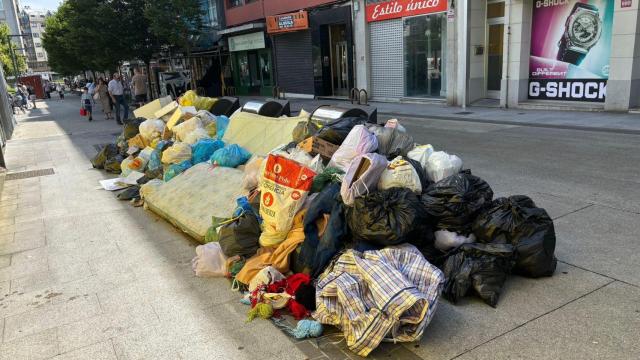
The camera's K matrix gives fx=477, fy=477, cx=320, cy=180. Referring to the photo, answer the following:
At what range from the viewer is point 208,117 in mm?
8883

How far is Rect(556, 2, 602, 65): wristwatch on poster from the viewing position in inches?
477

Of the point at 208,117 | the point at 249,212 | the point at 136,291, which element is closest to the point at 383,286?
the point at 249,212

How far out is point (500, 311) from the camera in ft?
10.8

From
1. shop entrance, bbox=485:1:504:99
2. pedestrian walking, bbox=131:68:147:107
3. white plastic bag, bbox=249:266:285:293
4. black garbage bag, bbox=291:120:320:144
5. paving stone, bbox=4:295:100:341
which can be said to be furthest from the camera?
pedestrian walking, bbox=131:68:147:107

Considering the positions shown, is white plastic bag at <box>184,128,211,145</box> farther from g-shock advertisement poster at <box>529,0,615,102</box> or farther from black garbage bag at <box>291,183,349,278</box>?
g-shock advertisement poster at <box>529,0,615,102</box>

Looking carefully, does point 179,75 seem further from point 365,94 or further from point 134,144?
point 134,144

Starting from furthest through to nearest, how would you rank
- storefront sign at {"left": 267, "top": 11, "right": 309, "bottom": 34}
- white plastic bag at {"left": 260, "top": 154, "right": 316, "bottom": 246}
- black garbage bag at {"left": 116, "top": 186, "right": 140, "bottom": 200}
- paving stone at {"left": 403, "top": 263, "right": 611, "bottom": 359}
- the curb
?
1. storefront sign at {"left": 267, "top": 11, "right": 309, "bottom": 34}
2. the curb
3. black garbage bag at {"left": 116, "top": 186, "right": 140, "bottom": 200}
4. white plastic bag at {"left": 260, "top": 154, "right": 316, "bottom": 246}
5. paving stone at {"left": 403, "top": 263, "right": 611, "bottom": 359}

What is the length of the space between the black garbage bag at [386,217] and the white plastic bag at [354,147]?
2.87 ft

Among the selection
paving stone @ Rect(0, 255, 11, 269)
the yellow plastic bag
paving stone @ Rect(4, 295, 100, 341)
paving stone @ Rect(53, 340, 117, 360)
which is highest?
the yellow plastic bag

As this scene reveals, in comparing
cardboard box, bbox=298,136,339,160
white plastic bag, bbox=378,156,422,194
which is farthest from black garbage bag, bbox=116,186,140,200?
white plastic bag, bbox=378,156,422,194

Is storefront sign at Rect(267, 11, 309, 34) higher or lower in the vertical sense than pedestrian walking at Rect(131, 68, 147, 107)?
higher

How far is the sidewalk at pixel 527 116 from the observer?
9961 mm

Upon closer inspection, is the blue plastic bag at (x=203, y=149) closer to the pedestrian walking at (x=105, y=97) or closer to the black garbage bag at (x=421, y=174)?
the black garbage bag at (x=421, y=174)

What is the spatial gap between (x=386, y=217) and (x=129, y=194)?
16.4ft
